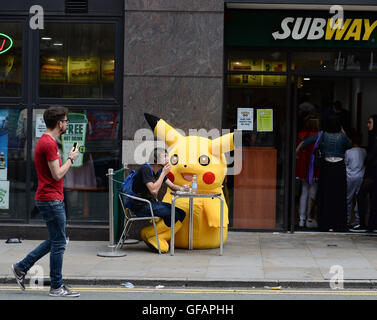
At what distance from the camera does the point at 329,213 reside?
12797 millimetres

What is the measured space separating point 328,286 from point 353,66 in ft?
16.4

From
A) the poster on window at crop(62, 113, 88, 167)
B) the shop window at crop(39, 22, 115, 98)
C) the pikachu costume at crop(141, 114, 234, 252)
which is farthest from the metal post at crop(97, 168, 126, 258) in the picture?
the shop window at crop(39, 22, 115, 98)

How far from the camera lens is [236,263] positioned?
10.1 metres

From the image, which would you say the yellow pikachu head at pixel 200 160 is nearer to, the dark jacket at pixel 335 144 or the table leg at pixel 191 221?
the table leg at pixel 191 221

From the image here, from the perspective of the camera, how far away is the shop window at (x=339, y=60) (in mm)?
12602

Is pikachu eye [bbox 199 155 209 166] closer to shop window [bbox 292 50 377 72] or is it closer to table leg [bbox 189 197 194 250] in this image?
table leg [bbox 189 197 194 250]

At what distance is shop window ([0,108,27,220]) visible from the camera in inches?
483

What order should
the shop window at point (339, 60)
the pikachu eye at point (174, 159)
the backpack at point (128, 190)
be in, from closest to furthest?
the backpack at point (128, 190) < the pikachu eye at point (174, 159) < the shop window at point (339, 60)

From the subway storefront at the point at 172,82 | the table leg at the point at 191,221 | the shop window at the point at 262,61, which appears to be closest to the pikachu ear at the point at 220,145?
the table leg at the point at 191,221

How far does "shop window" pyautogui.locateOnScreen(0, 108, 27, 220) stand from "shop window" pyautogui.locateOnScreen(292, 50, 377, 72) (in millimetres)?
4832

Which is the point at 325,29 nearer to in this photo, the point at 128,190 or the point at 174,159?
the point at 174,159

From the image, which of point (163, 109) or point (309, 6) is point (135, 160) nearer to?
point (163, 109)

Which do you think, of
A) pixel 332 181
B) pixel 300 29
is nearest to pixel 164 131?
pixel 300 29

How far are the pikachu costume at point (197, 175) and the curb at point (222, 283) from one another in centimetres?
180
